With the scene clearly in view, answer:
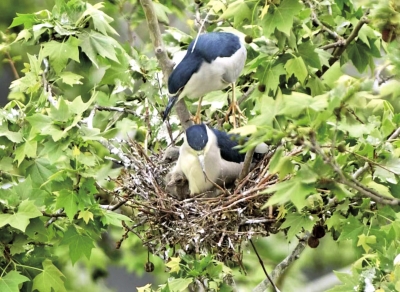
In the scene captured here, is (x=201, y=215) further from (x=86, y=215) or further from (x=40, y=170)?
(x=40, y=170)

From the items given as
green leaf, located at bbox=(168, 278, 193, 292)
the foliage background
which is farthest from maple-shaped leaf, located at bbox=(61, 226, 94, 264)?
green leaf, located at bbox=(168, 278, 193, 292)

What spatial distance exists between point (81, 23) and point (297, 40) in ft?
2.89

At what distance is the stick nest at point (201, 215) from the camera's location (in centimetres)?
281

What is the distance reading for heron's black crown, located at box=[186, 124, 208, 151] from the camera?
309cm

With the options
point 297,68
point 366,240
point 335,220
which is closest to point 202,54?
point 297,68

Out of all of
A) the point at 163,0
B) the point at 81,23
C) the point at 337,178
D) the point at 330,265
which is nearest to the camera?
the point at 337,178

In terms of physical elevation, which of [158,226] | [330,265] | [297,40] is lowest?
[330,265]

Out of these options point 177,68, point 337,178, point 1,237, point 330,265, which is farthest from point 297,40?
point 330,265

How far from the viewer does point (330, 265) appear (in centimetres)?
580

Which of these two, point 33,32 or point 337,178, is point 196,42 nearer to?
point 33,32

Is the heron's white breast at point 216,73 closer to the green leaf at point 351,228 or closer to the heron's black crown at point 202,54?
the heron's black crown at point 202,54

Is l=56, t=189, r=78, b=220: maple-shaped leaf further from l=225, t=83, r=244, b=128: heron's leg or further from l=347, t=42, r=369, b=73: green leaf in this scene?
l=347, t=42, r=369, b=73: green leaf

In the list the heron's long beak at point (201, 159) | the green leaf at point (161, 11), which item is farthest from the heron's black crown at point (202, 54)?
the green leaf at point (161, 11)

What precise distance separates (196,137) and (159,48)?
39 cm
